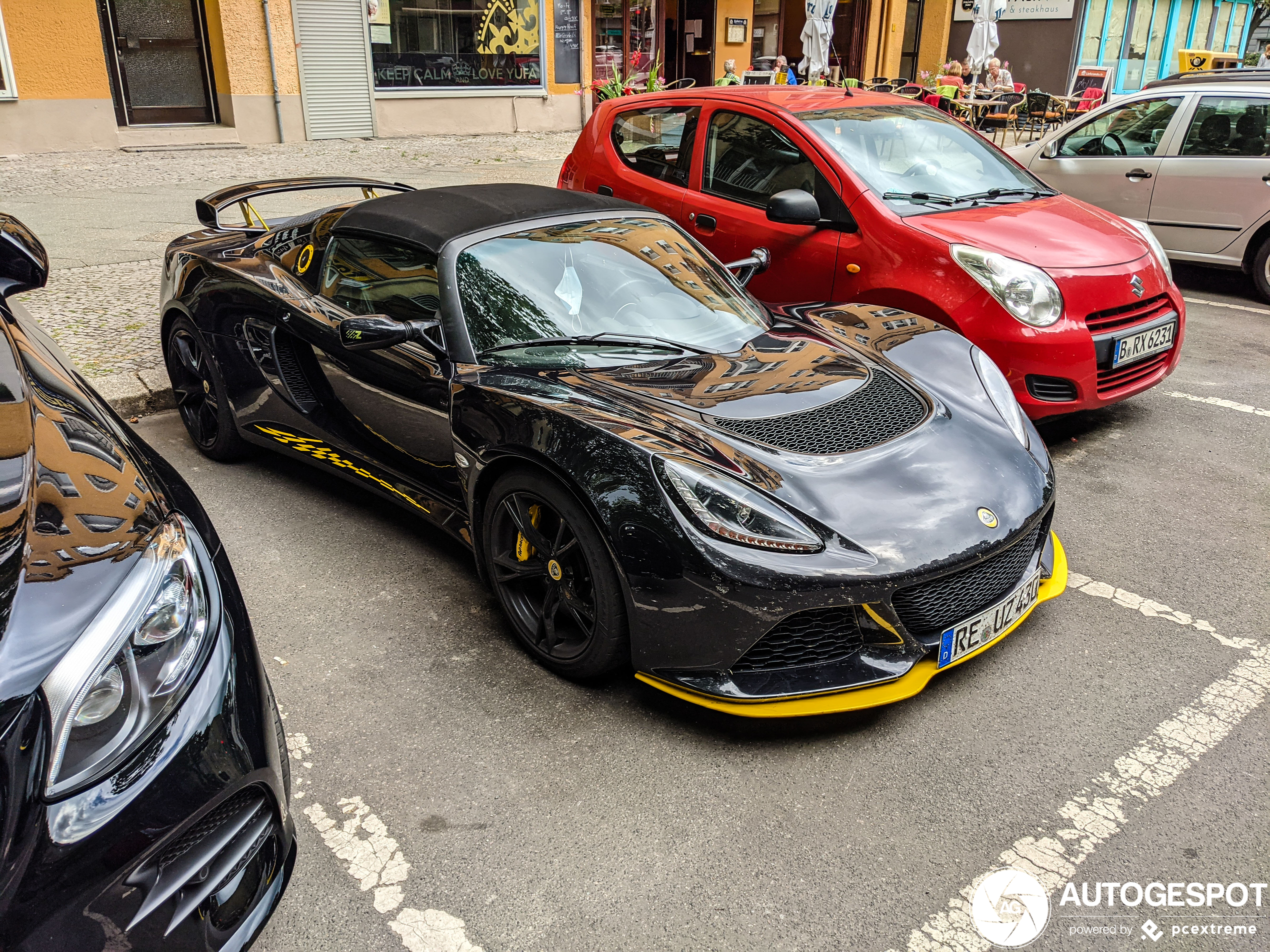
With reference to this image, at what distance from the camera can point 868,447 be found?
2.84 metres

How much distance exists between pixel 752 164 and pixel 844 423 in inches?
116

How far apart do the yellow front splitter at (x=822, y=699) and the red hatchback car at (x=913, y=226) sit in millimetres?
2086

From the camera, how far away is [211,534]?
213 cm

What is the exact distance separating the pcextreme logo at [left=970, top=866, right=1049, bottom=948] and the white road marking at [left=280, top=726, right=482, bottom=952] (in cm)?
109

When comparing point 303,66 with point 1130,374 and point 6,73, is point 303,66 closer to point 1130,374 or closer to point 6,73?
point 6,73

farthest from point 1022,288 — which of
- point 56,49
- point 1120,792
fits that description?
point 56,49

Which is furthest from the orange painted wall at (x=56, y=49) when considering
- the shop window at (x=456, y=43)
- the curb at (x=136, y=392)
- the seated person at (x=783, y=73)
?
the seated person at (x=783, y=73)

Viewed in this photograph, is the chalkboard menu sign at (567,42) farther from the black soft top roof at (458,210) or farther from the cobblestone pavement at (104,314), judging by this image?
the black soft top roof at (458,210)

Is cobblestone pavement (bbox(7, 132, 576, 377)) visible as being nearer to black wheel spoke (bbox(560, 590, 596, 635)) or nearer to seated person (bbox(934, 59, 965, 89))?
black wheel spoke (bbox(560, 590, 596, 635))

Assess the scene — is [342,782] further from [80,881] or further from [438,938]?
[80,881]

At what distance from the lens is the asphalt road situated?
85.9 inches

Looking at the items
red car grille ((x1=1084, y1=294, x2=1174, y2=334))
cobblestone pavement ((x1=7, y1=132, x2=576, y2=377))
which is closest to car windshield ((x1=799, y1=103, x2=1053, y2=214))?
red car grille ((x1=1084, y1=294, x2=1174, y2=334))

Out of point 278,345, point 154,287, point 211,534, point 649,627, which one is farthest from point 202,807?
A: point 154,287

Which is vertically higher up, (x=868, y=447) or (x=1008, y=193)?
(x=1008, y=193)
